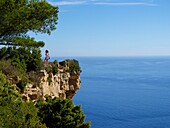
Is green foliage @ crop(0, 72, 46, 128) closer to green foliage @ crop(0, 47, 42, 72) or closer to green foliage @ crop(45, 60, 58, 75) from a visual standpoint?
green foliage @ crop(0, 47, 42, 72)

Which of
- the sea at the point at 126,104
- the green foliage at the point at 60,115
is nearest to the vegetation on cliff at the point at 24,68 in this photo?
the green foliage at the point at 60,115

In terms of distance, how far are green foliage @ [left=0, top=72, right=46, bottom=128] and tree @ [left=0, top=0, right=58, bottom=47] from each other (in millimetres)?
3961

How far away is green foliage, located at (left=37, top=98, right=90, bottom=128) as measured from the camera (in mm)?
15477

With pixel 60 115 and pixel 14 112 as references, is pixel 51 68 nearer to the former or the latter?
pixel 60 115

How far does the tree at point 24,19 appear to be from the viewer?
16.4 m

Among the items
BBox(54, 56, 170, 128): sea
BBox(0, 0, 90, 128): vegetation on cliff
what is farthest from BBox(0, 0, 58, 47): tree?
BBox(54, 56, 170, 128): sea

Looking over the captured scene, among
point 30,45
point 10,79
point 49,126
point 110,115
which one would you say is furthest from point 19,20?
point 110,115

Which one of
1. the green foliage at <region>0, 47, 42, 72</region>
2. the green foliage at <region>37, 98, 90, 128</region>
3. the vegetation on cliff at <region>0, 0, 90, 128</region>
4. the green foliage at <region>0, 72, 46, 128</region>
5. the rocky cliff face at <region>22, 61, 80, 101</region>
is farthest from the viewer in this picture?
the green foliage at <region>0, 47, 42, 72</region>

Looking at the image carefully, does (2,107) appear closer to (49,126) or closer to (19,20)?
(49,126)

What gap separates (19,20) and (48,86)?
15.0 feet

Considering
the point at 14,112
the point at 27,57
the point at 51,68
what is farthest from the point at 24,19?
the point at 14,112

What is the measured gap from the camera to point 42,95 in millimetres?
17844

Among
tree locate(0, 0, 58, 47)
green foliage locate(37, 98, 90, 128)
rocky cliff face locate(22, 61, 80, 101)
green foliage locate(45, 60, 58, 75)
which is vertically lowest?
green foliage locate(37, 98, 90, 128)

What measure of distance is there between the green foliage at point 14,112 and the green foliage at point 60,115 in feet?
6.01
